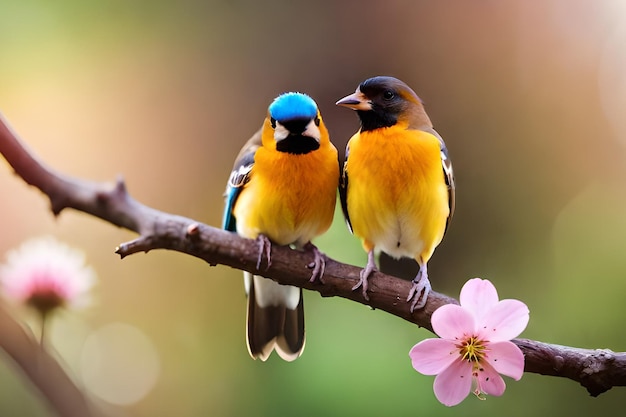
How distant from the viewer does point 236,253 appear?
2.58 feet

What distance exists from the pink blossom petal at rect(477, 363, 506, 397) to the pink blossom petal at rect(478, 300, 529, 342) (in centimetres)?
4

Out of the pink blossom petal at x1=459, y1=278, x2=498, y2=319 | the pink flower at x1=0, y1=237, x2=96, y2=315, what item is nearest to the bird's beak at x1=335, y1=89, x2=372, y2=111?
the pink blossom petal at x1=459, y1=278, x2=498, y2=319

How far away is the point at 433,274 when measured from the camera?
105cm

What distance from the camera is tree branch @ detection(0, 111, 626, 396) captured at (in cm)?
70

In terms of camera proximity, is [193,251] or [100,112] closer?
[193,251]

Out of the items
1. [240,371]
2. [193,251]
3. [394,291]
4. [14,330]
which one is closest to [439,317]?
[394,291]

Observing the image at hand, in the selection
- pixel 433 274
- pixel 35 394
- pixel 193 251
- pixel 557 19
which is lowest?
pixel 35 394

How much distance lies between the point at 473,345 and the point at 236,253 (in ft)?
0.96

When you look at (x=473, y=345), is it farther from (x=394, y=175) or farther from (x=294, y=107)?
(x=294, y=107)

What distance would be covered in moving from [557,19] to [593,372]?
590 mm

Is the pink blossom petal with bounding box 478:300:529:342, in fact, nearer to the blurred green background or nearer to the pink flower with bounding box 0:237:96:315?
the blurred green background

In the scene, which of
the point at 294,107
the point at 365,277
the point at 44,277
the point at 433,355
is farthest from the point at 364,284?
the point at 44,277

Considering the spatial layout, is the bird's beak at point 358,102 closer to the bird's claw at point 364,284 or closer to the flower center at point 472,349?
the bird's claw at point 364,284

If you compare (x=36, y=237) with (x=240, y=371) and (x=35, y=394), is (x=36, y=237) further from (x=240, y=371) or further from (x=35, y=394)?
(x=240, y=371)
